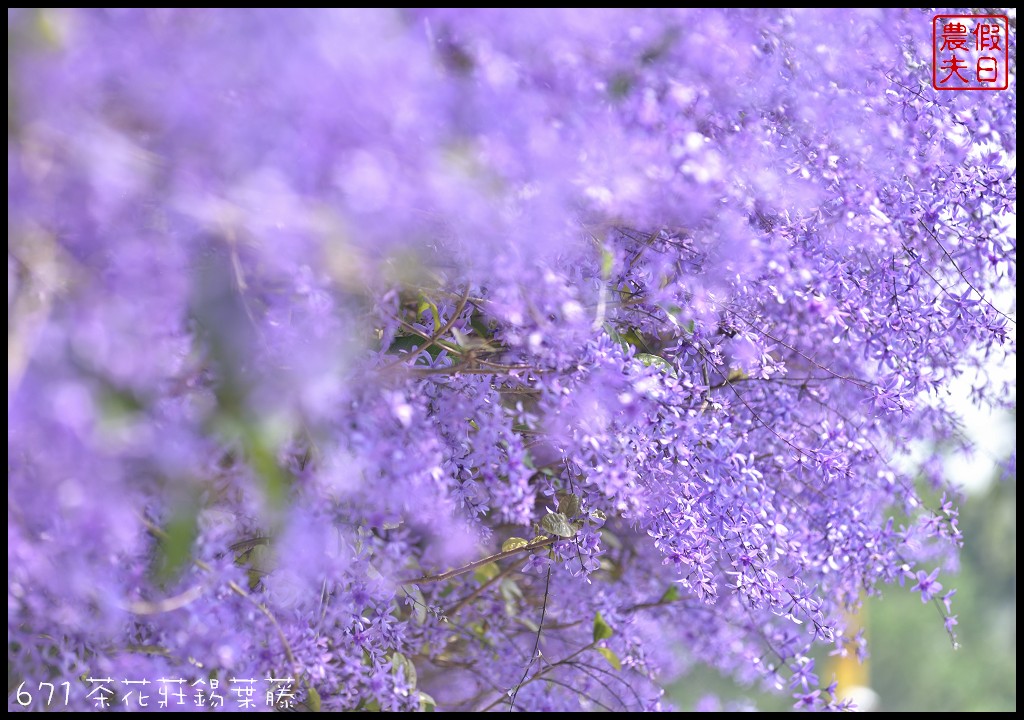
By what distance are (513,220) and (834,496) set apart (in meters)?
1.08

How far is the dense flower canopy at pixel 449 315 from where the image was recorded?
0.89 meters

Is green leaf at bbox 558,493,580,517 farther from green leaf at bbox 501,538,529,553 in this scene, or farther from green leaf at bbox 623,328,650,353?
green leaf at bbox 623,328,650,353

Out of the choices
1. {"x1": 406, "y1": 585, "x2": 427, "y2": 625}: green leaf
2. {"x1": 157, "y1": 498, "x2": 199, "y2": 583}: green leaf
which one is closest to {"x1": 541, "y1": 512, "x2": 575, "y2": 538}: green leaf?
{"x1": 406, "y1": 585, "x2": 427, "y2": 625}: green leaf

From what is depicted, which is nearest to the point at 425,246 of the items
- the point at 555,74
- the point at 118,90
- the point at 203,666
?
the point at 555,74

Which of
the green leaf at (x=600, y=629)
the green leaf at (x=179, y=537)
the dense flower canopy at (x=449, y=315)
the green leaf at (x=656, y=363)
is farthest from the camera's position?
the green leaf at (x=600, y=629)

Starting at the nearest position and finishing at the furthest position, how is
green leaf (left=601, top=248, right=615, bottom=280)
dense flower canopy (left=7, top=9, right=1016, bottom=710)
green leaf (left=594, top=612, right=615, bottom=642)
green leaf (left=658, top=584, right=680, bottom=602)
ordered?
dense flower canopy (left=7, top=9, right=1016, bottom=710)
green leaf (left=601, top=248, right=615, bottom=280)
green leaf (left=594, top=612, right=615, bottom=642)
green leaf (left=658, top=584, right=680, bottom=602)

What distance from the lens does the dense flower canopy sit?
0.89 meters

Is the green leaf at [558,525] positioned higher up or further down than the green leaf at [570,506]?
further down

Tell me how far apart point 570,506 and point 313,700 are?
0.56 m

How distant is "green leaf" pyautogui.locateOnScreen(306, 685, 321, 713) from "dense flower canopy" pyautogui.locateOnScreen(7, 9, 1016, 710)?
0.08 feet

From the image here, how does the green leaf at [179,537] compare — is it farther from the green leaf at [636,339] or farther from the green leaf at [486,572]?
the green leaf at [486,572]

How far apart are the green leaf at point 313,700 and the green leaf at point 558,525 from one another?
1.57ft

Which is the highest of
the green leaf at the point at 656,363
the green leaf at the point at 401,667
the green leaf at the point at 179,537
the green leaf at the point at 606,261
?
the green leaf at the point at 606,261

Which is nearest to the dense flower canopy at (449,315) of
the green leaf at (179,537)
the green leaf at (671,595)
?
the green leaf at (179,537)
